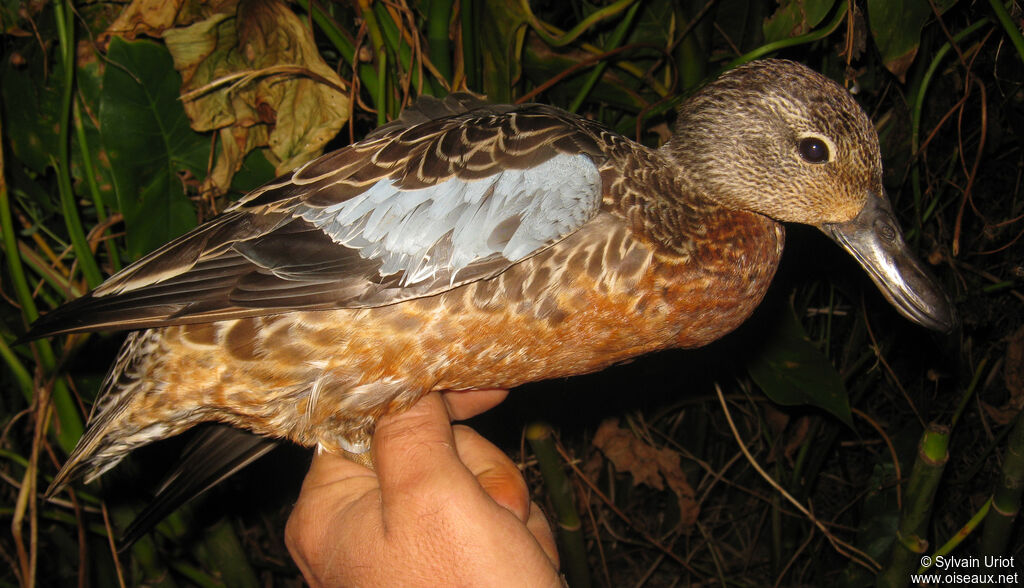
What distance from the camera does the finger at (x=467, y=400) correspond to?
1.50m

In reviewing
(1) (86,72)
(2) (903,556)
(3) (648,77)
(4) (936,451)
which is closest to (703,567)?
(2) (903,556)

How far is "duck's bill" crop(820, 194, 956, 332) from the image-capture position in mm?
1222

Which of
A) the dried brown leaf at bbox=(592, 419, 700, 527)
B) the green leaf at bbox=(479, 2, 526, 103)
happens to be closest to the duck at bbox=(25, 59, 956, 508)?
the green leaf at bbox=(479, 2, 526, 103)

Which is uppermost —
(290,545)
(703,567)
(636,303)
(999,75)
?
(999,75)

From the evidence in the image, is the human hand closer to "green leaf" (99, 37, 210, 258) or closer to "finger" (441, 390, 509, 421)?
"finger" (441, 390, 509, 421)

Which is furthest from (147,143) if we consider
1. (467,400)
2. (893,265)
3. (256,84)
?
(893,265)

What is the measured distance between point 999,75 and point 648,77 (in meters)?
0.99

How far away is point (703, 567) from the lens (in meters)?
2.45

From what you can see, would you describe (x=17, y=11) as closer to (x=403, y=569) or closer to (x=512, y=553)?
(x=403, y=569)

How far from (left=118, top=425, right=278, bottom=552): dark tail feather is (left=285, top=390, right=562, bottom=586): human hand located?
0.26m

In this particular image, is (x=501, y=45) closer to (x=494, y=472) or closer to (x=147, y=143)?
(x=147, y=143)

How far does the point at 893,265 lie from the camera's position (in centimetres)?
126

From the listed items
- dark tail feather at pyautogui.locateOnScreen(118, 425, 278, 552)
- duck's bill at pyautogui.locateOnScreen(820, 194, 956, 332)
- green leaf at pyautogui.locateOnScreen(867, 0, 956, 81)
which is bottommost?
dark tail feather at pyautogui.locateOnScreen(118, 425, 278, 552)

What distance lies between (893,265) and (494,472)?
929 millimetres
